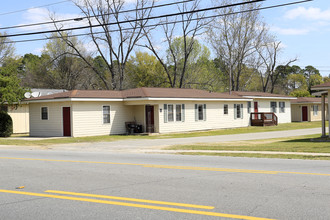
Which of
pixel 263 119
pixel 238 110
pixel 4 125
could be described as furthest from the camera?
pixel 263 119

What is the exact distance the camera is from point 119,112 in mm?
31078

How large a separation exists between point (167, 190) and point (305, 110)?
45291 mm

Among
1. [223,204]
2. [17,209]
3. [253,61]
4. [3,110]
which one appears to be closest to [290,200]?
A: [223,204]

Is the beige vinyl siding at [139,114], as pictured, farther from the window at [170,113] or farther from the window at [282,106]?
the window at [282,106]

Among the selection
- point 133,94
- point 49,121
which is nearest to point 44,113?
point 49,121

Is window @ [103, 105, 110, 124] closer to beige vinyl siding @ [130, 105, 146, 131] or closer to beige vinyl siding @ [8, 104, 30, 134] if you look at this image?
beige vinyl siding @ [130, 105, 146, 131]

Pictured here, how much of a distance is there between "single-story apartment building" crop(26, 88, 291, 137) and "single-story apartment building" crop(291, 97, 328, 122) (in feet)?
59.3

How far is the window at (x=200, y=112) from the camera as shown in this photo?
33906 mm

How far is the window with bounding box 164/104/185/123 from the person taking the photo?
31.1m

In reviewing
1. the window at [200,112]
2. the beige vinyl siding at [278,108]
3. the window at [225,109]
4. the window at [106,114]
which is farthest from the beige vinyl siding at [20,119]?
the beige vinyl siding at [278,108]

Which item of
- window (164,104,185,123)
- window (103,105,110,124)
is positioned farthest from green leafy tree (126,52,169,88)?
window (103,105,110,124)

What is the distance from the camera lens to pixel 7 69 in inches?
1165

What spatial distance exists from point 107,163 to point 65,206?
5802 millimetres

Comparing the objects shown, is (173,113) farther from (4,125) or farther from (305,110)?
(305,110)
